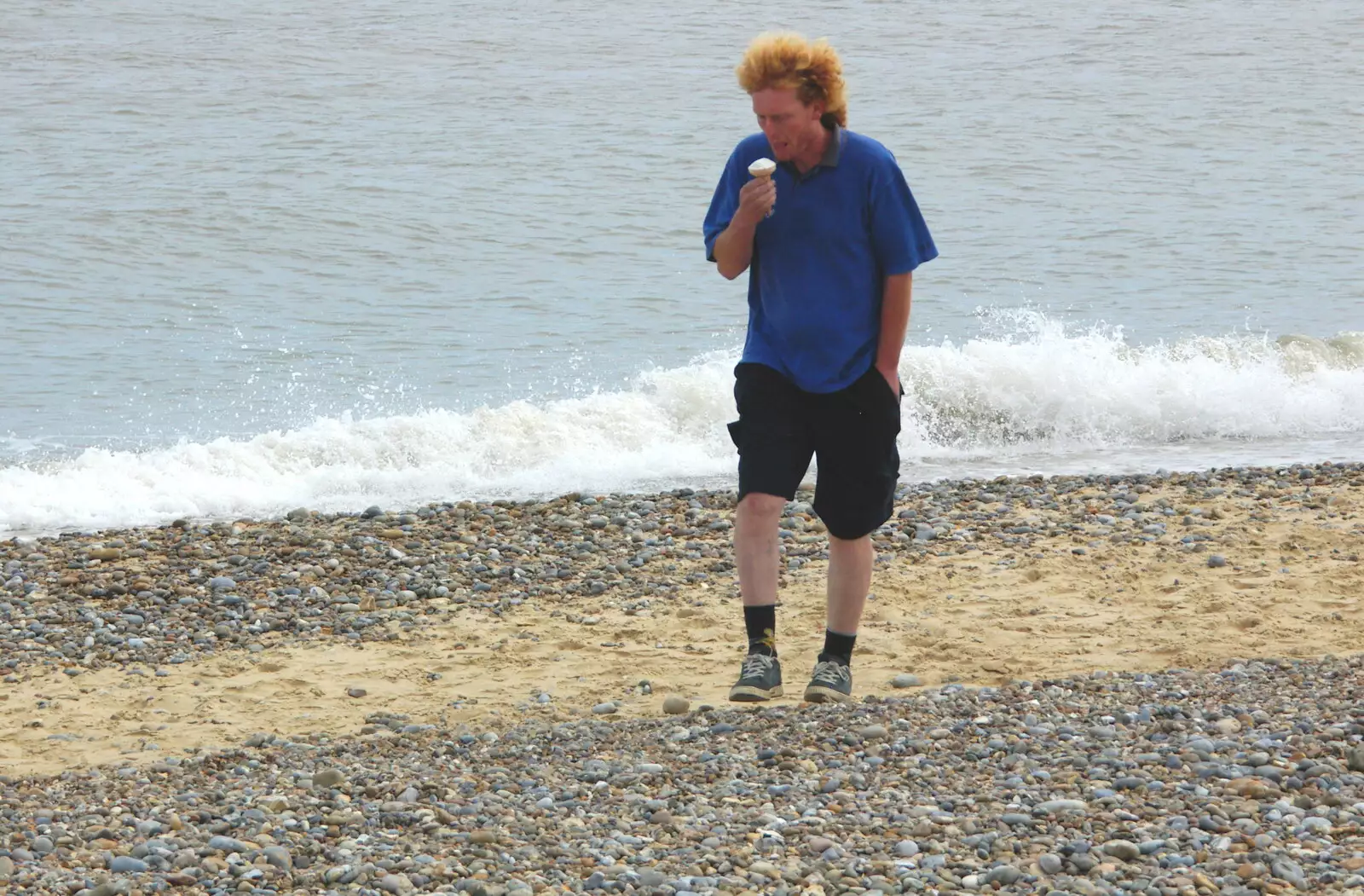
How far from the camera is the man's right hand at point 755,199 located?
173 inches

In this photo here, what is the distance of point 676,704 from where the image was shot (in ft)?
16.7

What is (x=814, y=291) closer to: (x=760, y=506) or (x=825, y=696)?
(x=760, y=506)

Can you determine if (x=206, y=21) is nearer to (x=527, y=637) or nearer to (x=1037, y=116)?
(x=1037, y=116)

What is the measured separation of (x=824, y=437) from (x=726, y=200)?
0.78m

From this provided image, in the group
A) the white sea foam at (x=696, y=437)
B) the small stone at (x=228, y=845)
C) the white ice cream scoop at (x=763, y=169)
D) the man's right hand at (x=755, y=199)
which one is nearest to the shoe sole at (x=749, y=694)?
the man's right hand at (x=755, y=199)

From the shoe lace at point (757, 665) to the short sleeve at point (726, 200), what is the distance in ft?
4.29

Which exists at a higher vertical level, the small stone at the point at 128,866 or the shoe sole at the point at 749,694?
the small stone at the point at 128,866

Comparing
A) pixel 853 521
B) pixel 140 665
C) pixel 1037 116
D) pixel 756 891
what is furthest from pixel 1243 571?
pixel 1037 116

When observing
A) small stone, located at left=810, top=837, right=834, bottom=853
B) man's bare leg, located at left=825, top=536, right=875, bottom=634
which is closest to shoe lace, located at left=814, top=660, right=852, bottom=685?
man's bare leg, located at left=825, top=536, right=875, bottom=634

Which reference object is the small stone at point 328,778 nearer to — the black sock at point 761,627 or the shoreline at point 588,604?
the shoreline at point 588,604

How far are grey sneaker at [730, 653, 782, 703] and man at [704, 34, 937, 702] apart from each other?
0.52 feet

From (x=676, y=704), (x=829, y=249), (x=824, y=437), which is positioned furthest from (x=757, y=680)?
(x=829, y=249)

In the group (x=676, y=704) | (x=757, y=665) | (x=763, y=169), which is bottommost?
(x=676, y=704)

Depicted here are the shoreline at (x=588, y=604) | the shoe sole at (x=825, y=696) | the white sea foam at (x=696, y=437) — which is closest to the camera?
the shoe sole at (x=825, y=696)
